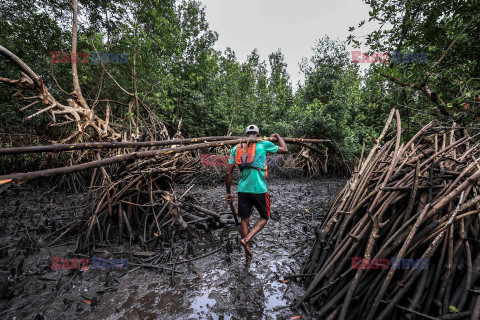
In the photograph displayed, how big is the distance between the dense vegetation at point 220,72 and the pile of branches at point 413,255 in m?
1.45

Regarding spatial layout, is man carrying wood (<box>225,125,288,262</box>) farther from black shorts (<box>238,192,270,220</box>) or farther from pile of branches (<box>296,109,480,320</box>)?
pile of branches (<box>296,109,480,320</box>)

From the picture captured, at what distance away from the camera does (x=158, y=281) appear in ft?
8.38

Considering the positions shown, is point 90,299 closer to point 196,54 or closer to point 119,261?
point 119,261

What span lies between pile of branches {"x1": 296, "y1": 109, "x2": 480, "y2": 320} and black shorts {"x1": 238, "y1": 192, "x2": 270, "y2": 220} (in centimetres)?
107

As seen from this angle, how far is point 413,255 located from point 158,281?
2.91 m

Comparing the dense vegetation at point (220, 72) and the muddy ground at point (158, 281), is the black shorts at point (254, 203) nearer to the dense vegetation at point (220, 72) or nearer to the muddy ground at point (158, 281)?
the muddy ground at point (158, 281)

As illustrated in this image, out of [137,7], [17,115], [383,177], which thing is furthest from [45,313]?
[17,115]

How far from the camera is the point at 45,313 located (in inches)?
78.4

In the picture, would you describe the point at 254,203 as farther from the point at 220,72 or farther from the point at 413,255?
the point at 220,72

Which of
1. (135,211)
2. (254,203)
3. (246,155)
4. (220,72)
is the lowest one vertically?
(135,211)

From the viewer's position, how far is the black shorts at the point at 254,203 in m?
3.09

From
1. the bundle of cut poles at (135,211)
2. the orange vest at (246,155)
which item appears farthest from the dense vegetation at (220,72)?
the orange vest at (246,155)

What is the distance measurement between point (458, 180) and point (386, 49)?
135 inches

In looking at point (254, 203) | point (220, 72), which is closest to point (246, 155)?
point (254, 203)
